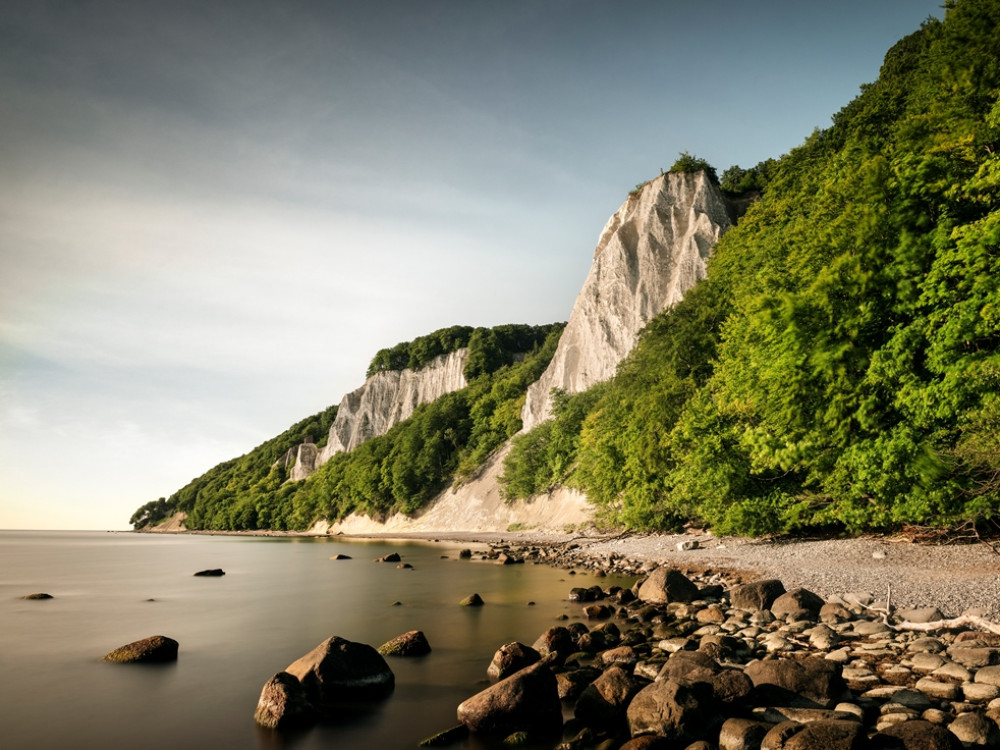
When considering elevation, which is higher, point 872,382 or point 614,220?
point 614,220

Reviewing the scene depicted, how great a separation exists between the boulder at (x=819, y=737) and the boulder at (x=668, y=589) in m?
9.16

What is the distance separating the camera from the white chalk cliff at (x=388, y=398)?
115m

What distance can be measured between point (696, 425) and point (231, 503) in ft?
471

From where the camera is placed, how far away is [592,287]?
62.1 m

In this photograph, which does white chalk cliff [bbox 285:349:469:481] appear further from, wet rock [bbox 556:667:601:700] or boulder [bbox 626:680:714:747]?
boulder [bbox 626:680:714:747]

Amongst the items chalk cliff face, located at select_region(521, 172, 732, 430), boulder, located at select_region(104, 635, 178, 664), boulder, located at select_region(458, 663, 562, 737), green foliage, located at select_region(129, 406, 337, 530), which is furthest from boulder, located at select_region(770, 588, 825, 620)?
green foliage, located at select_region(129, 406, 337, 530)

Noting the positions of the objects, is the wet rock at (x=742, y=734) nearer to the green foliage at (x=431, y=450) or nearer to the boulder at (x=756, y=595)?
the boulder at (x=756, y=595)

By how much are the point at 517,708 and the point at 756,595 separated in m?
8.02

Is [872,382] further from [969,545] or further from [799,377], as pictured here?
[969,545]

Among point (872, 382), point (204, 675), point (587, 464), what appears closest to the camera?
point (204, 675)

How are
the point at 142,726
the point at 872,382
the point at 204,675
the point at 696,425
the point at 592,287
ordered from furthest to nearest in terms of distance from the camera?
1. the point at 592,287
2. the point at 696,425
3. the point at 872,382
4. the point at 204,675
5. the point at 142,726

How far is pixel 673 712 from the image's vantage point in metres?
6.67

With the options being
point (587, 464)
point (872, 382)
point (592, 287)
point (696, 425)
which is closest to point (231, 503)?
point (592, 287)

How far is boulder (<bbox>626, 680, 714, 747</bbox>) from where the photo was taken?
6605mm
